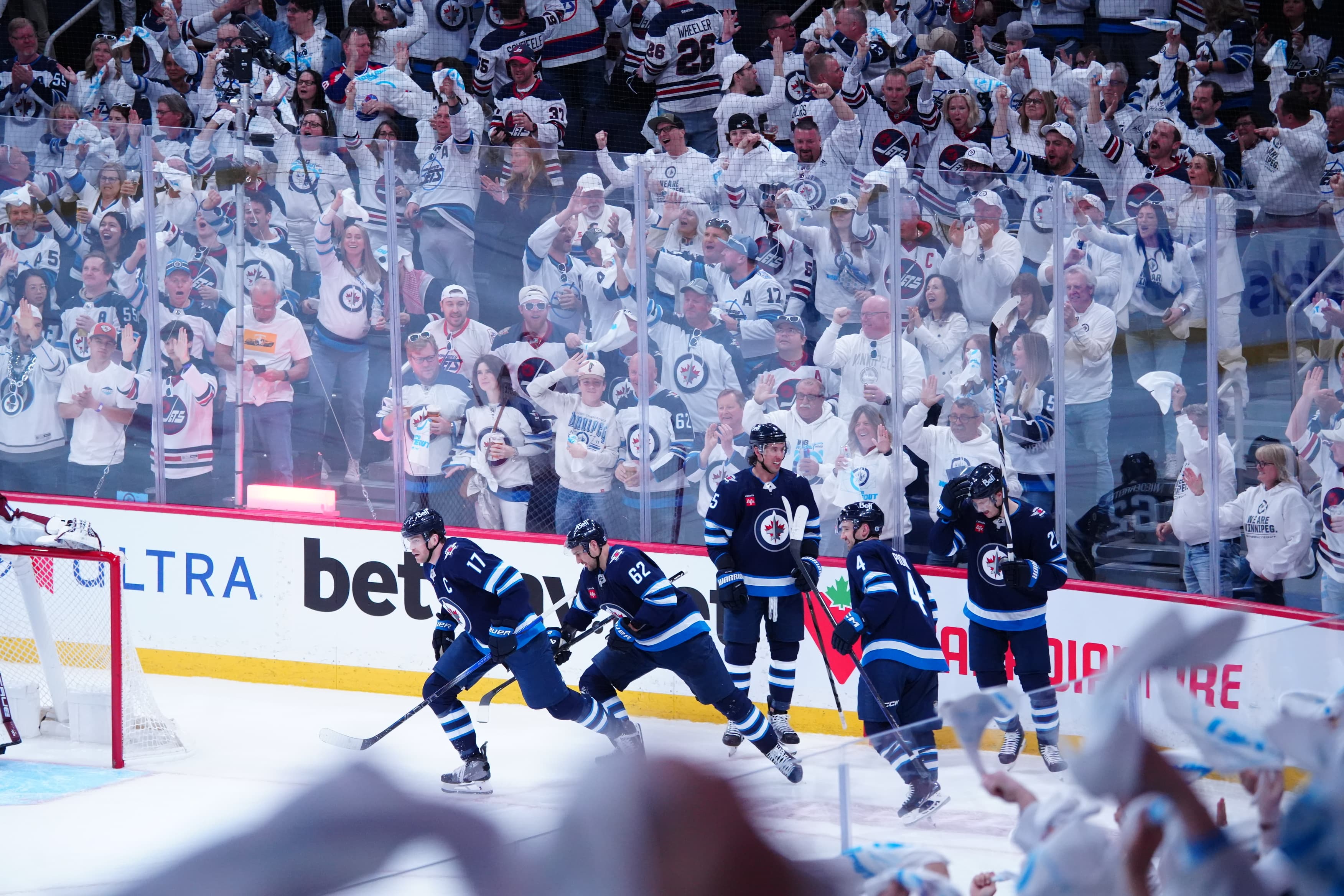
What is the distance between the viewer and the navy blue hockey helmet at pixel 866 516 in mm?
5910

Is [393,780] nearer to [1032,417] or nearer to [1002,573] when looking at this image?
[1002,573]

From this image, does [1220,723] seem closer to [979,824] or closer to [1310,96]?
[979,824]

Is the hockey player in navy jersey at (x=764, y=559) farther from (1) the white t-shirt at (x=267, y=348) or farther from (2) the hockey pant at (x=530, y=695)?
(1) the white t-shirt at (x=267, y=348)

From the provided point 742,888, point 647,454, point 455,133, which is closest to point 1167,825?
point 742,888

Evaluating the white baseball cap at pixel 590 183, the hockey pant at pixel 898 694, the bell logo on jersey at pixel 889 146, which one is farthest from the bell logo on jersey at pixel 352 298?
the hockey pant at pixel 898 694

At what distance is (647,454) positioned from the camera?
6.93 m

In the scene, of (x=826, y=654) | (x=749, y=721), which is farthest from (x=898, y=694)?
(x=826, y=654)

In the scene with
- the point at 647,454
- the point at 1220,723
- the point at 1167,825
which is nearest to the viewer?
the point at 1167,825

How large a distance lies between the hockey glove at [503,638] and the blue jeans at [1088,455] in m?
2.29

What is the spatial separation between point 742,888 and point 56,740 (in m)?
5.93

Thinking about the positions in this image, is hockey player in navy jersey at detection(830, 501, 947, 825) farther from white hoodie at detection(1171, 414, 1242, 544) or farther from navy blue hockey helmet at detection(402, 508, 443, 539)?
navy blue hockey helmet at detection(402, 508, 443, 539)

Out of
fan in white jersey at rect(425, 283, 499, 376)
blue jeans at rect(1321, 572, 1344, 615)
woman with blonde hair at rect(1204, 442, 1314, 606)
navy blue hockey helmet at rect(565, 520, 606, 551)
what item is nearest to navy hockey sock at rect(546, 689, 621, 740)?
navy blue hockey helmet at rect(565, 520, 606, 551)

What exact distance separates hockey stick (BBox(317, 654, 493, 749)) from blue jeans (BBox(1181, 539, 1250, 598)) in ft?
9.20

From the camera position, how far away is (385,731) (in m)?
6.07
